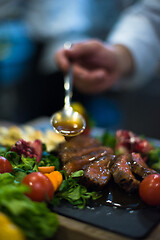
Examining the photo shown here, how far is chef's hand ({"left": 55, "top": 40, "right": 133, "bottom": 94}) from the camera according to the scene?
271cm

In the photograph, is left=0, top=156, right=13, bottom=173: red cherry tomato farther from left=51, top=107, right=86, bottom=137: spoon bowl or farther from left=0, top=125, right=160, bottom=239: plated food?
left=51, top=107, right=86, bottom=137: spoon bowl

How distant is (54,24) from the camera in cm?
456

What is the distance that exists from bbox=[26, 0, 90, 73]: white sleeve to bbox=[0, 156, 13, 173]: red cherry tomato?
2862 millimetres

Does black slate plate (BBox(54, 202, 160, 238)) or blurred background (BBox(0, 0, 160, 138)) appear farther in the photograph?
blurred background (BBox(0, 0, 160, 138))

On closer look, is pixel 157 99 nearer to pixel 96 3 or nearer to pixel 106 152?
pixel 96 3

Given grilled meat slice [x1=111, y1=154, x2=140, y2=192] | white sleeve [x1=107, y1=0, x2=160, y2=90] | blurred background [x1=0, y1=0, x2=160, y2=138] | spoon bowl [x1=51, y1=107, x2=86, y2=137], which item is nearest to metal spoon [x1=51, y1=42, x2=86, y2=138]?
spoon bowl [x1=51, y1=107, x2=86, y2=137]

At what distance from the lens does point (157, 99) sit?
4.50m

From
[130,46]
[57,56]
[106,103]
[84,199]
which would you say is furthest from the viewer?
[106,103]

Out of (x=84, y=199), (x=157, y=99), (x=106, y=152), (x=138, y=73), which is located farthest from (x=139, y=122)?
(x=84, y=199)

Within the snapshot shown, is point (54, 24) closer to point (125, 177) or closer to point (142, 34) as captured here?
point (142, 34)

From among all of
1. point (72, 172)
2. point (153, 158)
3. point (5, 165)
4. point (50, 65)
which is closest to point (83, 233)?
point (72, 172)

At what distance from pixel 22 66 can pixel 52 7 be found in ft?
2.98

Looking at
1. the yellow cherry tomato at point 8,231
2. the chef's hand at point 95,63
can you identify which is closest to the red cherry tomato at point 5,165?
the yellow cherry tomato at point 8,231

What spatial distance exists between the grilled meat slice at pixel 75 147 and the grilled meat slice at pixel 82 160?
5 cm
